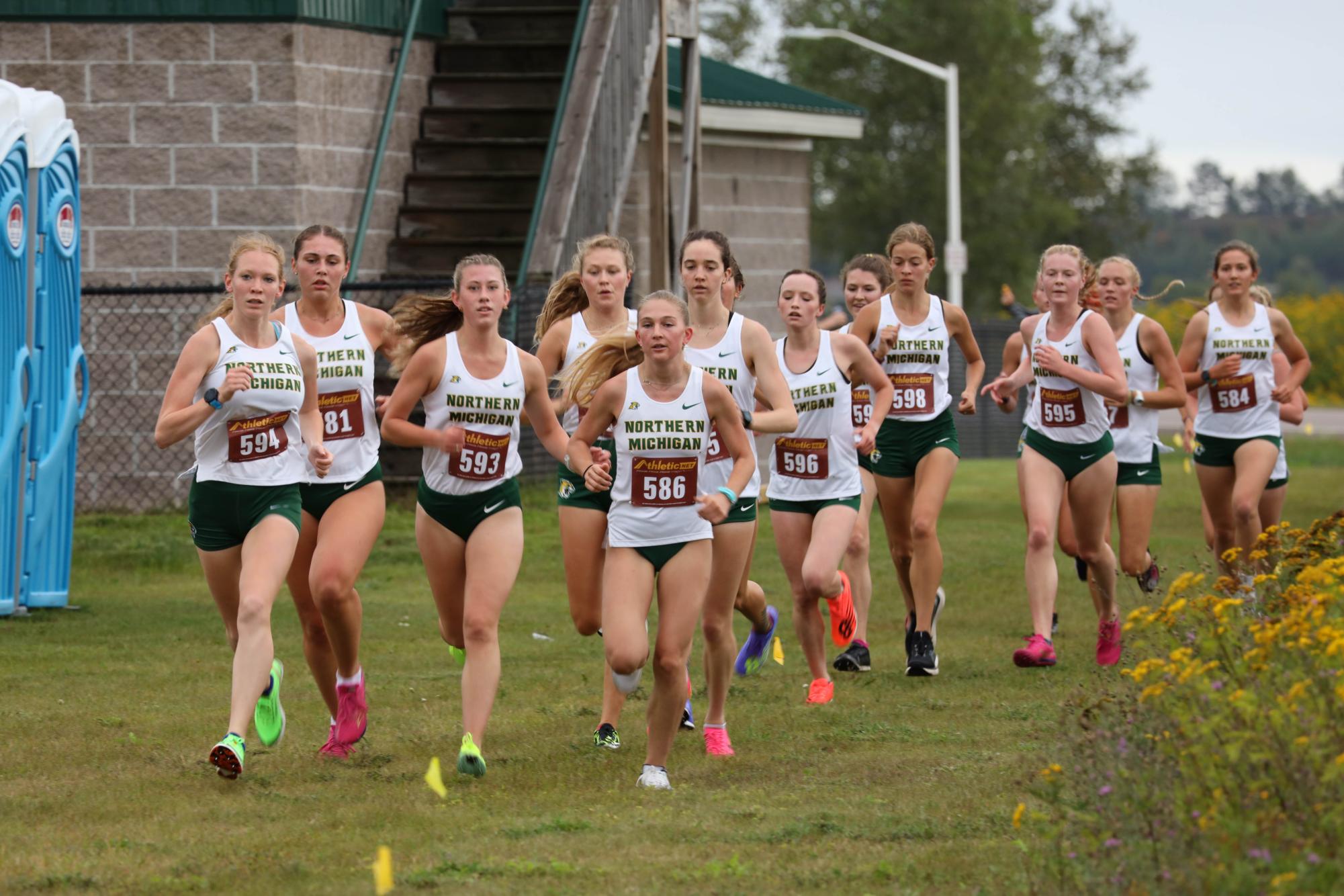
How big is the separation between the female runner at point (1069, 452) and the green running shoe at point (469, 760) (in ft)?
12.6

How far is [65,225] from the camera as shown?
13039 mm

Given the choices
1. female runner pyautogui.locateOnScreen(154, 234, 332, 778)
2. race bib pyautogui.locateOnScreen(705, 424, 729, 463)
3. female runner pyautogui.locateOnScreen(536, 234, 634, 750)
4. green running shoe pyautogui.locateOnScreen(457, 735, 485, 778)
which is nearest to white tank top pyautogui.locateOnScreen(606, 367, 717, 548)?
race bib pyautogui.locateOnScreen(705, 424, 729, 463)

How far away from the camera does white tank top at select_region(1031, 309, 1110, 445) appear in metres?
10.7

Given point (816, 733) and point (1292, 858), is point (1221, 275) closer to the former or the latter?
point (816, 733)

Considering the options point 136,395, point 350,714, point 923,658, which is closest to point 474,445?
point 350,714

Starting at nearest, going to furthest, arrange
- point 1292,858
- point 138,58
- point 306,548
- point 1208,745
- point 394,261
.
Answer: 1. point 1292,858
2. point 1208,745
3. point 306,548
4. point 138,58
5. point 394,261

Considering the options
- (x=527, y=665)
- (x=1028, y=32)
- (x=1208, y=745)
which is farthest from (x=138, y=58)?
(x=1028, y=32)

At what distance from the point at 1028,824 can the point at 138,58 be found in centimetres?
1265

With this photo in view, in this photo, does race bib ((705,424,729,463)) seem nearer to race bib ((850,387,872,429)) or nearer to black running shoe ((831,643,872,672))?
race bib ((850,387,872,429))

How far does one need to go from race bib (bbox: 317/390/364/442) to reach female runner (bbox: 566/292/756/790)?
1.11 metres

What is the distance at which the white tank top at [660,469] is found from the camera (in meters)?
7.72

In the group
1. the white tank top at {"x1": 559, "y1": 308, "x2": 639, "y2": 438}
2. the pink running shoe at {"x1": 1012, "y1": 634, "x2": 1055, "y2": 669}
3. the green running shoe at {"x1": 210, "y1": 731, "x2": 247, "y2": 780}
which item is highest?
the white tank top at {"x1": 559, "y1": 308, "x2": 639, "y2": 438}

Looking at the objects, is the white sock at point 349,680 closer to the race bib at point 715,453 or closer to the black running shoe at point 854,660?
the race bib at point 715,453

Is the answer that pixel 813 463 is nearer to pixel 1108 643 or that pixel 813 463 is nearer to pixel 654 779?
pixel 1108 643
